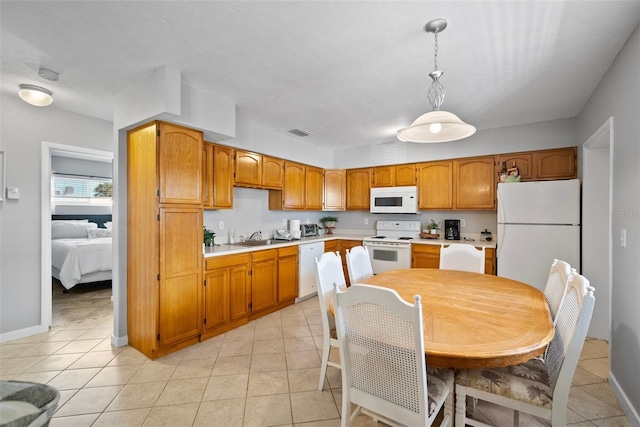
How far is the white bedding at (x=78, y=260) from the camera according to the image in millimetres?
4141

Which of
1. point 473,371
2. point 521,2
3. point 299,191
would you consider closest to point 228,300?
point 299,191

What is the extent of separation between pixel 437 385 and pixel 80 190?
7.76 m

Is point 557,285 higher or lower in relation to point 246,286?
higher

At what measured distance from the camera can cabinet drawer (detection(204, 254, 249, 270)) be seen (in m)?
2.86

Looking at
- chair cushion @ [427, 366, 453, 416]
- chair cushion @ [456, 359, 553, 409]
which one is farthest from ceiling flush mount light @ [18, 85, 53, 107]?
chair cushion @ [456, 359, 553, 409]

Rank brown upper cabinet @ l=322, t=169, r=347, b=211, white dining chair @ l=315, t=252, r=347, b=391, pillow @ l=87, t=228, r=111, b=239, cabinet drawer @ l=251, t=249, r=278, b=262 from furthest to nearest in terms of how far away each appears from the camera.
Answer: pillow @ l=87, t=228, r=111, b=239
brown upper cabinet @ l=322, t=169, r=347, b=211
cabinet drawer @ l=251, t=249, r=278, b=262
white dining chair @ l=315, t=252, r=347, b=391

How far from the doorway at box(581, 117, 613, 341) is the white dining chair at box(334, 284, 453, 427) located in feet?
8.31

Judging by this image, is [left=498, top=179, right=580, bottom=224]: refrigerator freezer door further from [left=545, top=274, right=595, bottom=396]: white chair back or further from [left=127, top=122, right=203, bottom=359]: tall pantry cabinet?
[left=127, top=122, right=203, bottom=359]: tall pantry cabinet

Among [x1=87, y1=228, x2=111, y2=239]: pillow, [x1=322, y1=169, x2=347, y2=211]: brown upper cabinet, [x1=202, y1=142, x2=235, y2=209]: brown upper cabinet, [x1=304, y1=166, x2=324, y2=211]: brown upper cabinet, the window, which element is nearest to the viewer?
[x1=202, y1=142, x2=235, y2=209]: brown upper cabinet

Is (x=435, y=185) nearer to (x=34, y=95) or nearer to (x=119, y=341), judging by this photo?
(x=119, y=341)

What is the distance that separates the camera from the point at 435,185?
4.23 m

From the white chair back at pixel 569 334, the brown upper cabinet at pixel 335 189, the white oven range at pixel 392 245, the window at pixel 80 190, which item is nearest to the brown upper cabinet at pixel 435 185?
the white oven range at pixel 392 245

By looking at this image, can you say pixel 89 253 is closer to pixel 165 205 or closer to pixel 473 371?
pixel 165 205

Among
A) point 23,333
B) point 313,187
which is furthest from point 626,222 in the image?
point 23,333
